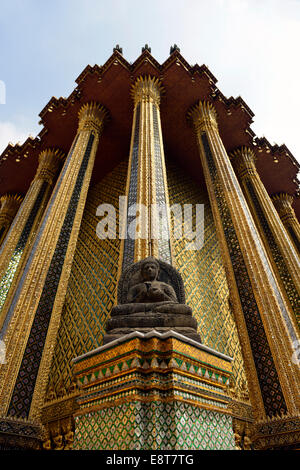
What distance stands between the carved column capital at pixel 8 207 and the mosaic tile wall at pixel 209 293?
5570 mm

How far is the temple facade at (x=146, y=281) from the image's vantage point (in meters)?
1.48

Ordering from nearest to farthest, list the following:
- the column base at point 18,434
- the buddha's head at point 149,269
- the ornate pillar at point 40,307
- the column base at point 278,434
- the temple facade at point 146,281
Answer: the temple facade at point 146,281, the buddha's head at point 149,269, the column base at point 18,434, the column base at point 278,434, the ornate pillar at point 40,307

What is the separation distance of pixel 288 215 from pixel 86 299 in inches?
269

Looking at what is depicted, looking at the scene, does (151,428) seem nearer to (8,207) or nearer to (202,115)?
(202,115)

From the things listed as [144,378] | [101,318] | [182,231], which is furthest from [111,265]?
[144,378]

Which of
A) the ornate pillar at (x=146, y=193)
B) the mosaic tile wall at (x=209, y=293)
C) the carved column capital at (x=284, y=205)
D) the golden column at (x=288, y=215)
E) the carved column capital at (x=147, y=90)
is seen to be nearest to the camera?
the ornate pillar at (x=146, y=193)

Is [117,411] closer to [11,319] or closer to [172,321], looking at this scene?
[172,321]

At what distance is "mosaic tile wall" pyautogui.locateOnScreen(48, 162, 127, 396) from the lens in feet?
17.5

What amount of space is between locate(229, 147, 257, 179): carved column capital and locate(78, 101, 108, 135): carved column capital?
373 centimetres

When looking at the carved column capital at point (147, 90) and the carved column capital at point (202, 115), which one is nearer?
the carved column capital at point (147, 90)

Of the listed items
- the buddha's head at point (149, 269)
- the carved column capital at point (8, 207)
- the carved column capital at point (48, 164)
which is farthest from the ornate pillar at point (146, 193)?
the carved column capital at point (8, 207)

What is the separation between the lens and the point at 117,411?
4.52 ft

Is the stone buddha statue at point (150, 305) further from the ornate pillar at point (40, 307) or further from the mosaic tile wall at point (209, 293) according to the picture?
the mosaic tile wall at point (209, 293)

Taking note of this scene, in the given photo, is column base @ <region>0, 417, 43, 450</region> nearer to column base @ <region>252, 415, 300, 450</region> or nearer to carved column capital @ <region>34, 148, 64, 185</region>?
column base @ <region>252, 415, 300, 450</region>
